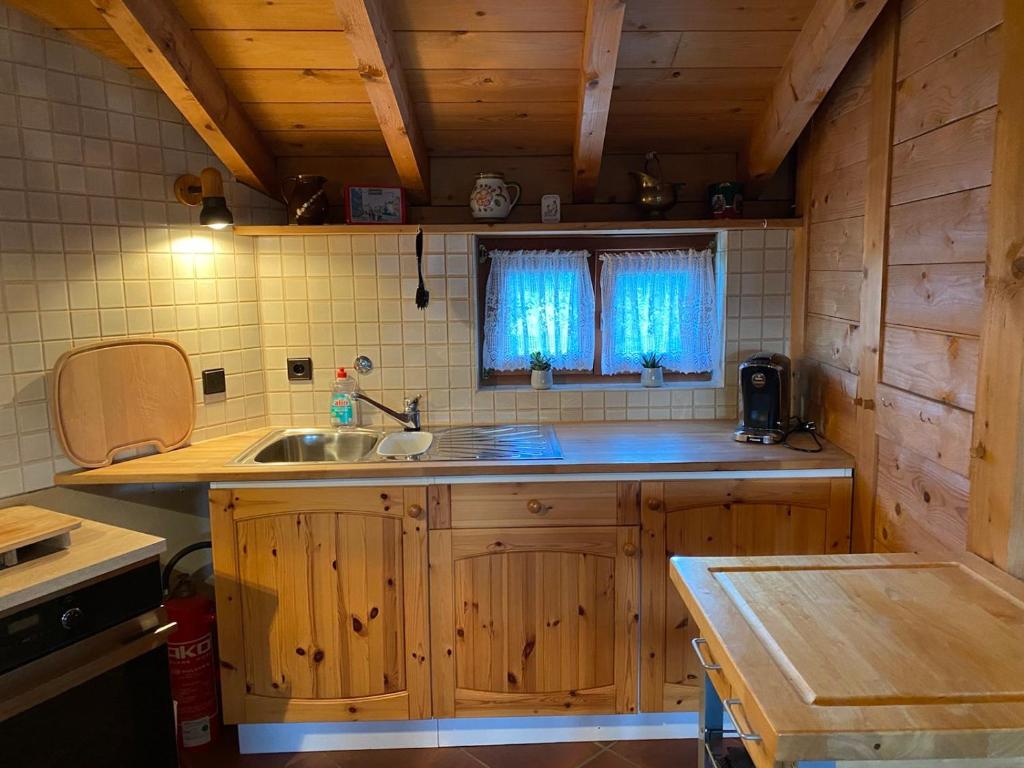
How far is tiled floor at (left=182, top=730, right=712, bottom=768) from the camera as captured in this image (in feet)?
7.04

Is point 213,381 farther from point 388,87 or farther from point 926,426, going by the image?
point 926,426

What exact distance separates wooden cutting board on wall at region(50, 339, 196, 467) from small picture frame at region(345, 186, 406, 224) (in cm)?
73

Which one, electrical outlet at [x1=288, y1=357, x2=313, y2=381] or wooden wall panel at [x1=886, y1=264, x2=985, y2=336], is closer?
wooden wall panel at [x1=886, y1=264, x2=985, y2=336]

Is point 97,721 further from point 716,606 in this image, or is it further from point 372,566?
point 716,606

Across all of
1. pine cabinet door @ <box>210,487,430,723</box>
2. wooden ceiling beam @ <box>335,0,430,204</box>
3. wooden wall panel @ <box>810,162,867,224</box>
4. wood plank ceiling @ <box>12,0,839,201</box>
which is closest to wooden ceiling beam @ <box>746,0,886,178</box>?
wood plank ceiling @ <box>12,0,839,201</box>

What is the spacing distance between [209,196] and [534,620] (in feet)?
5.11

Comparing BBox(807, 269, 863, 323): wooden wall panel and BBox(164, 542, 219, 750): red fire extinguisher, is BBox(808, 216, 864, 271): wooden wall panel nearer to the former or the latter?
BBox(807, 269, 863, 323): wooden wall panel

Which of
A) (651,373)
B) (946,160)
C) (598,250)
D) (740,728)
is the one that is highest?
(946,160)

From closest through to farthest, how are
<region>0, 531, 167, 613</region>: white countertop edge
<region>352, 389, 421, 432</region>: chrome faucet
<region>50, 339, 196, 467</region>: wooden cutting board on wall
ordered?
<region>0, 531, 167, 613</region>: white countertop edge
<region>50, 339, 196, 467</region>: wooden cutting board on wall
<region>352, 389, 421, 432</region>: chrome faucet

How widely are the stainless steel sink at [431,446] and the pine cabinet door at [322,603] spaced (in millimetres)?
157

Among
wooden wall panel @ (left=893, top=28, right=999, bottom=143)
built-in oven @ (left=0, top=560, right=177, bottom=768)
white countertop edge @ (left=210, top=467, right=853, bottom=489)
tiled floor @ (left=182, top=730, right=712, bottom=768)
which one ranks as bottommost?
tiled floor @ (left=182, top=730, right=712, bottom=768)

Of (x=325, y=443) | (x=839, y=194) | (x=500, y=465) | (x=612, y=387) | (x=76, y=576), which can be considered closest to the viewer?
(x=76, y=576)

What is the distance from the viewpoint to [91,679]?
5.00 ft

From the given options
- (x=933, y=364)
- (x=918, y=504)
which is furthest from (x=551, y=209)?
(x=918, y=504)
